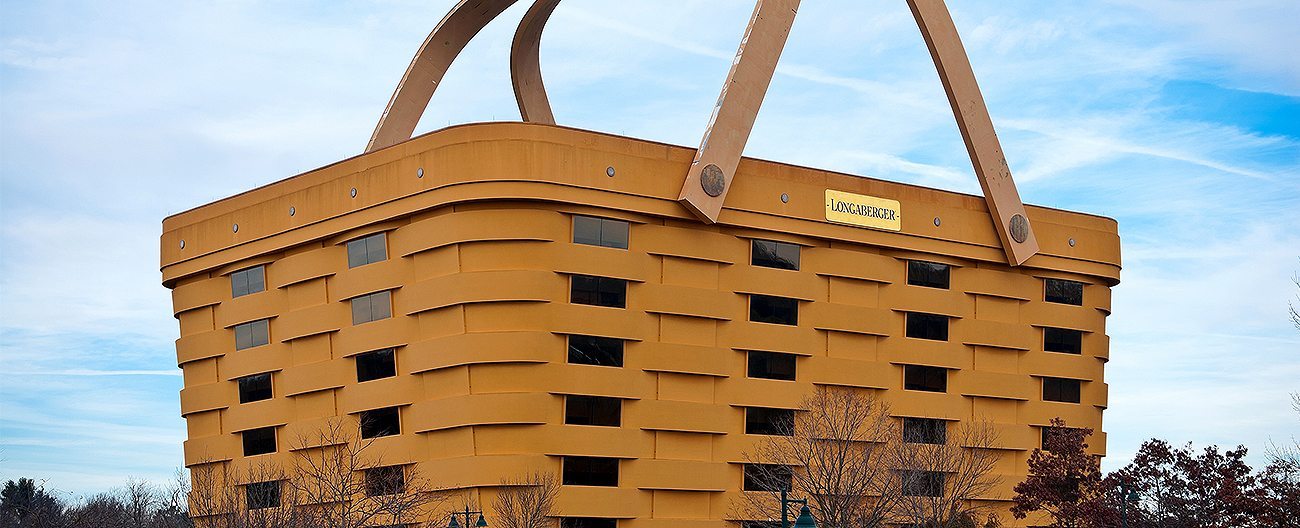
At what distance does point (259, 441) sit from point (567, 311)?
18.9 meters

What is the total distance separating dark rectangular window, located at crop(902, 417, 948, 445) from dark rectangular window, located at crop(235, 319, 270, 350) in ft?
96.1

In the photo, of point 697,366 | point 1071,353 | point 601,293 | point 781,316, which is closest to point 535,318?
point 601,293

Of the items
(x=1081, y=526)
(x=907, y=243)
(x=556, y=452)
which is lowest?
(x=1081, y=526)

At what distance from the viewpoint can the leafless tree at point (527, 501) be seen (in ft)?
174

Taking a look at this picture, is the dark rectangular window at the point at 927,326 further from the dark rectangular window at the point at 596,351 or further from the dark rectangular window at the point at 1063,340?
the dark rectangular window at the point at 596,351

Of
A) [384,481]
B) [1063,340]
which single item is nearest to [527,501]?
[384,481]

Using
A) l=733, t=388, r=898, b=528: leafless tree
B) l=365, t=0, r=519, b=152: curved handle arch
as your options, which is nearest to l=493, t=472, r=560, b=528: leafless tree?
l=733, t=388, r=898, b=528: leafless tree

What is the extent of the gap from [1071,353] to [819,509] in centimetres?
2065

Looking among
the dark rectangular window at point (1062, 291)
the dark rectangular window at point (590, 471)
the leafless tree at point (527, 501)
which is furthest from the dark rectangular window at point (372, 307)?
the dark rectangular window at point (1062, 291)

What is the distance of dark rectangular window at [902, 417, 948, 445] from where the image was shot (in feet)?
212

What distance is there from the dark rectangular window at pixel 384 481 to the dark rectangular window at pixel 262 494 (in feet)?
21.1

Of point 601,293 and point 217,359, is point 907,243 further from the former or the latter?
point 217,359

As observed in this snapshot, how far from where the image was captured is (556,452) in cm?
5488

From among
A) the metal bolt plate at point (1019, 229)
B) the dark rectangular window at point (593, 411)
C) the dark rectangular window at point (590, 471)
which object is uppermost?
the metal bolt plate at point (1019, 229)
